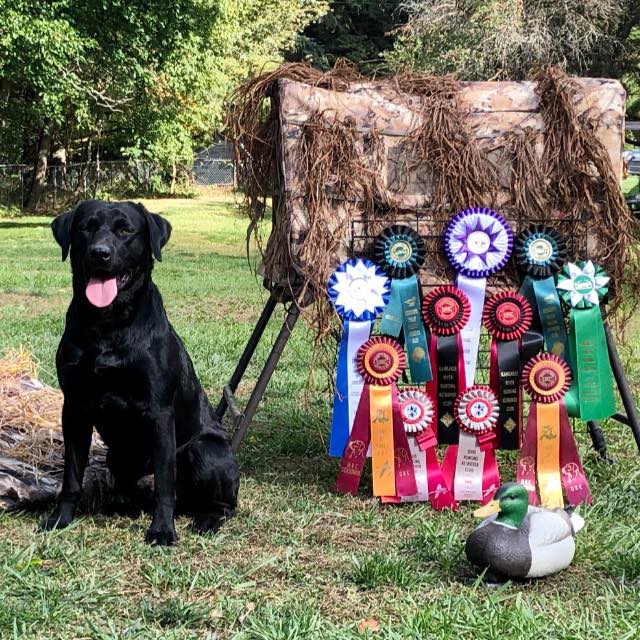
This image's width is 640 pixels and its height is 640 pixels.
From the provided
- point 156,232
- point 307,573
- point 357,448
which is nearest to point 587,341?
point 357,448

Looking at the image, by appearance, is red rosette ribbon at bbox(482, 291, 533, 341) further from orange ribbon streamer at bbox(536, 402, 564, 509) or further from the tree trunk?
the tree trunk

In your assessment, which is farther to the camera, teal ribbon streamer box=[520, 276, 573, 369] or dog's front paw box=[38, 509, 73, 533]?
teal ribbon streamer box=[520, 276, 573, 369]

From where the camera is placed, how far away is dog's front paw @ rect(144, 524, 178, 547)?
3465 mm

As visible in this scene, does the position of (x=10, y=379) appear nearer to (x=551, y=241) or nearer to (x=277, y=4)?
(x=551, y=241)

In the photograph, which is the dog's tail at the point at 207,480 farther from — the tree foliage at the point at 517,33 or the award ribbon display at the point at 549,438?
the tree foliage at the point at 517,33

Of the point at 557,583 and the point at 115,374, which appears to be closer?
the point at 557,583

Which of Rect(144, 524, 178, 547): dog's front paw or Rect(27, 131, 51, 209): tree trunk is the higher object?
Rect(27, 131, 51, 209): tree trunk

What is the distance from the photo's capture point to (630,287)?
4246 millimetres

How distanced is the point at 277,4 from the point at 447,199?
101ft

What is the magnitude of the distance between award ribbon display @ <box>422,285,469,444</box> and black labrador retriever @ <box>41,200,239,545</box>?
1.09 metres

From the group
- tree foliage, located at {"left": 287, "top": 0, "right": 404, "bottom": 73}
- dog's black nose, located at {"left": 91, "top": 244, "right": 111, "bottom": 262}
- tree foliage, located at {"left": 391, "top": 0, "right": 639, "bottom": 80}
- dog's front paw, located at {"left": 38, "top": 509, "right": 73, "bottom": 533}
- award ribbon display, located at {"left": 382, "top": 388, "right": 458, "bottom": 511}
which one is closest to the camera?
dog's black nose, located at {"left": 91, "top": 244, "right": 111, "bottom": 262}

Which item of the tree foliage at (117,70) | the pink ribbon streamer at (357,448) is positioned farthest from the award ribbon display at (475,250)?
the tree foliage at (117,70)

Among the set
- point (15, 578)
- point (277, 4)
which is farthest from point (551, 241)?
point (277, 4)

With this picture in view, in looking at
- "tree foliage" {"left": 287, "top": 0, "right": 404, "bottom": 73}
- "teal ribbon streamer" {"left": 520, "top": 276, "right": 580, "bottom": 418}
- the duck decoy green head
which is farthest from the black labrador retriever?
"tree foliage" {"left": 287, "top": 0, "right": 404, "bottom": 73}
